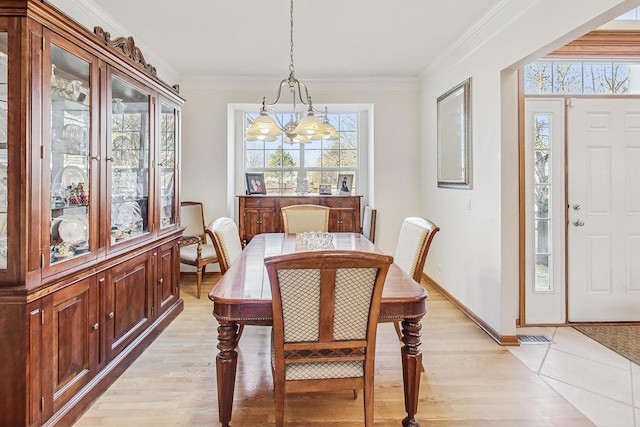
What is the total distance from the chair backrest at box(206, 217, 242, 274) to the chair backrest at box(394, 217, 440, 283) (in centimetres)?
122

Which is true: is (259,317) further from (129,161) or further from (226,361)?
(129,161)

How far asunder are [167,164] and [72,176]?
1.22 metres

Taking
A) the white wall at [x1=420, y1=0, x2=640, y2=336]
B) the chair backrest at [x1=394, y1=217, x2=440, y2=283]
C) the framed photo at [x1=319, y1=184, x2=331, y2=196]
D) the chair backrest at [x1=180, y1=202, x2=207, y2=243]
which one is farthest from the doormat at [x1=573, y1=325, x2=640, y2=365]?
the chair backrest at [x1=180, y1=202, x2=207, y2=243]

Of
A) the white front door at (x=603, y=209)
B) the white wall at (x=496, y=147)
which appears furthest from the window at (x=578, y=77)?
the white wall at (x=496, y=147)

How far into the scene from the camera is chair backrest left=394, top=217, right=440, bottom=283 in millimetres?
2285

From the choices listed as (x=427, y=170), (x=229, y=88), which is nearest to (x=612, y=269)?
(x=427, y=170)

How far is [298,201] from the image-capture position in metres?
4.61

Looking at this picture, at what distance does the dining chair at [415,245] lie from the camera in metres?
2.29

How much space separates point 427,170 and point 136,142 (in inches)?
129

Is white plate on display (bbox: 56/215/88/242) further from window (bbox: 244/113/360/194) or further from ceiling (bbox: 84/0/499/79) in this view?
window (bbox: 244/113/360/194)

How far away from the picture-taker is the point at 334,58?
3918 mm

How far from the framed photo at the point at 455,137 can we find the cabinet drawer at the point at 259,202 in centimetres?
206

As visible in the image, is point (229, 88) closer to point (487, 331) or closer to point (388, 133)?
point (388, 133)

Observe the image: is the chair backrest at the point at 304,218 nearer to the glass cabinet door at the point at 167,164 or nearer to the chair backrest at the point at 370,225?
the chair backrest at the point at 370,225
